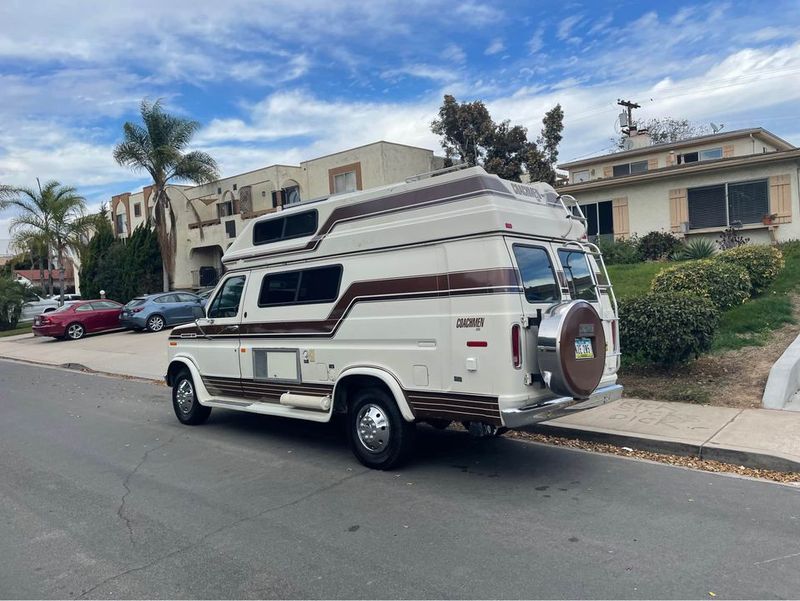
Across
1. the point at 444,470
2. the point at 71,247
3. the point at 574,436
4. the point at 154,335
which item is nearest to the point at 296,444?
the point at 444,470

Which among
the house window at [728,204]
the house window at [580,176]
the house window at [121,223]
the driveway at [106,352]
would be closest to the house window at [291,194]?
the driveway at [106,352]

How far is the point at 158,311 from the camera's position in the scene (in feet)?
72.9

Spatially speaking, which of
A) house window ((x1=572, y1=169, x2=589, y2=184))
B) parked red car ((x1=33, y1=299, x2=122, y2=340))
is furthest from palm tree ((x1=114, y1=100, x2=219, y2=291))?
house window ((x1=572, y1=169, x2=589, y2=184))

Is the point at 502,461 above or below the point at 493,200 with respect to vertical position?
below

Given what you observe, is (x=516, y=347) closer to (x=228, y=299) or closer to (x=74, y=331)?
(x=228, y=299)

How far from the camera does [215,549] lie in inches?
174

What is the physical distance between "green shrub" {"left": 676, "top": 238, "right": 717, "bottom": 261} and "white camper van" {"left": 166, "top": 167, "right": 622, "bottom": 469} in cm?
→ 1200

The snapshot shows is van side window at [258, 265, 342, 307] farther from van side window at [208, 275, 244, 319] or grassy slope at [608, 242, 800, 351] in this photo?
grassy slope at [608, 242, 800, 351]

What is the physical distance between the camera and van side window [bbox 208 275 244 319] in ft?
25.8

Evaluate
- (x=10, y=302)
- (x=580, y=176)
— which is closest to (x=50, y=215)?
(x=10, y=302)

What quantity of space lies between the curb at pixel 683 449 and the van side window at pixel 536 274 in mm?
1981

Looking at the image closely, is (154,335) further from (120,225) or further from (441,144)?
(120,225)

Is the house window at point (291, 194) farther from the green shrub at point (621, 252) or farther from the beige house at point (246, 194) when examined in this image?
the green shrub at point (621, 252)

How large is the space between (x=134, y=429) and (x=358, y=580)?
18.8 ft
